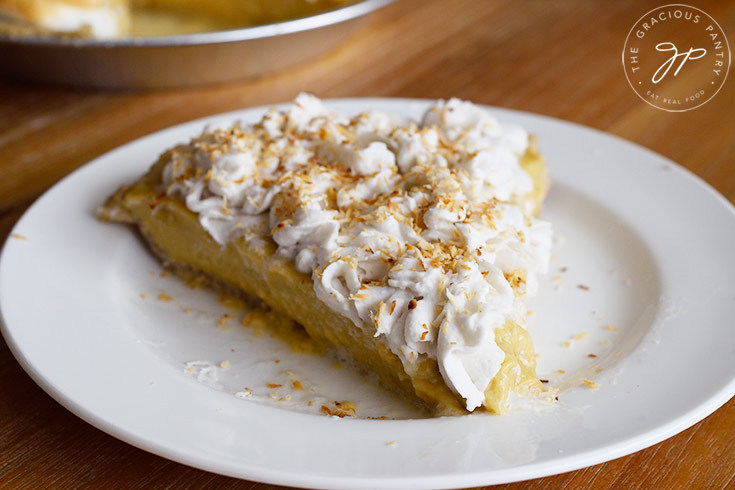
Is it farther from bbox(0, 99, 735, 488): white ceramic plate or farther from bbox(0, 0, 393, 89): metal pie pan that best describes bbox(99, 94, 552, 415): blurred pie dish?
bbox(0, 0, 393, 89): metal pie pan

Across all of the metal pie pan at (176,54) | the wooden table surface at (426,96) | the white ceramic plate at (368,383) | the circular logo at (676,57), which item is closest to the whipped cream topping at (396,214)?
the white ceramic plate at (368,383)

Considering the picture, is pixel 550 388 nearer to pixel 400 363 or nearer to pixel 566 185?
pixel 400 363

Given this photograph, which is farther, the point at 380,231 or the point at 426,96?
the point at 426,96

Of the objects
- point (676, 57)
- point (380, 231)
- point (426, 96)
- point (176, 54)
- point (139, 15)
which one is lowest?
point (139, 15)

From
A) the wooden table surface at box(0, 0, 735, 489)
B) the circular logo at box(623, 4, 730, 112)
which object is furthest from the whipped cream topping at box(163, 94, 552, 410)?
the circular logo at box(623, 4, 730, 112)

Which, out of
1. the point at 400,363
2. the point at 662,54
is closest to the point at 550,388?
the point at 400,363

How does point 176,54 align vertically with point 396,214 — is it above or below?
below

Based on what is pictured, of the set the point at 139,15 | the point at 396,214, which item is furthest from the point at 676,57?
the point at 139,15

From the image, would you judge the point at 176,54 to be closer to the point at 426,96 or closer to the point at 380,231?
the point at 426,96
